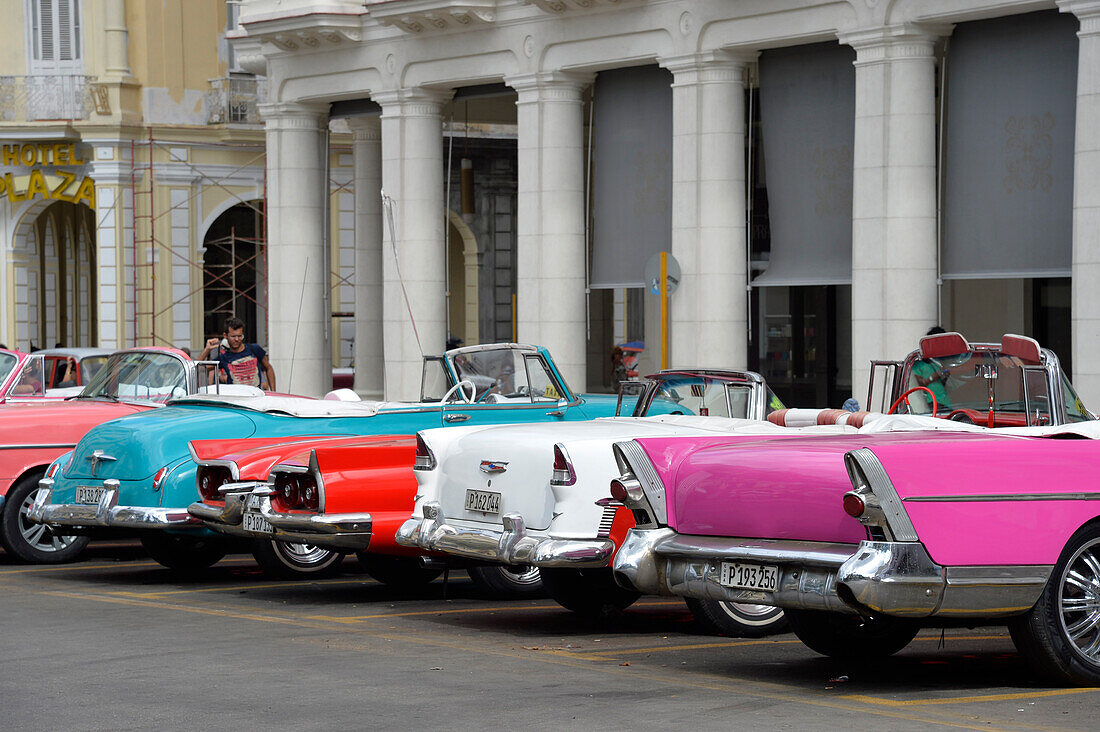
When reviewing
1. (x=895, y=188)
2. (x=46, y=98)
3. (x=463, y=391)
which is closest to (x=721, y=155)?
(x=895, y=188)

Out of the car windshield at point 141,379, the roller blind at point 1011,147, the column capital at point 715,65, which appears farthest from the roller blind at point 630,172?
the car windshield at point 141,379

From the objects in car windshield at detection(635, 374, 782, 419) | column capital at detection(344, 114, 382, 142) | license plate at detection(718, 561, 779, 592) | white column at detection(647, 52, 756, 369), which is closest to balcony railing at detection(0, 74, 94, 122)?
column capital at detection(344, 114, 382, 142)

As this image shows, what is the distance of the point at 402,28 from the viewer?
24406 millimetres

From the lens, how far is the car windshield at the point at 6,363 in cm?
1528

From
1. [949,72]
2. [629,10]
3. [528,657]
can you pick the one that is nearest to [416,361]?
[629,10]

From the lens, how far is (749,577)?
24.7ft

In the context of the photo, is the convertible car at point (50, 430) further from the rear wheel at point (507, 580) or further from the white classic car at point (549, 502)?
the white classic car at point (549, 502)

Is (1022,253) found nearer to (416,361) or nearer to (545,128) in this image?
(545,128)

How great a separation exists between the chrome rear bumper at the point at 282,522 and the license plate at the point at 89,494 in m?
1.02

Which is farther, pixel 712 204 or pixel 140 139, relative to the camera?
pixel 140 139

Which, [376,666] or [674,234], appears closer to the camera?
[376,666]

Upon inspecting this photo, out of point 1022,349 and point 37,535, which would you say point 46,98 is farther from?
point 1022,349

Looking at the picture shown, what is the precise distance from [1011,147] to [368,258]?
42.2 ft

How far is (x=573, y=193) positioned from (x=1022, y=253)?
6.54 m
